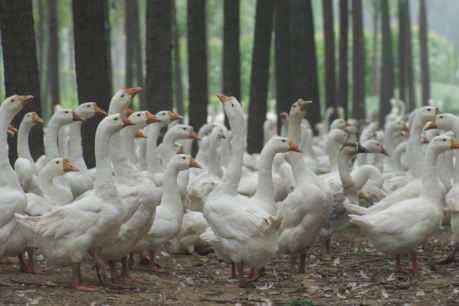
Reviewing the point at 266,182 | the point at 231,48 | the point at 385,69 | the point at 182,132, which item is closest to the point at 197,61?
the point at 231,48

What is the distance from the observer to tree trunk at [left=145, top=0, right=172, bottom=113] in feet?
47.5

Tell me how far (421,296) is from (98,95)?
7.86 meters

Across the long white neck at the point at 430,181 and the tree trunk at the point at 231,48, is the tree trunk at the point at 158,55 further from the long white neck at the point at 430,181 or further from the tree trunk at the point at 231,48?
the long white neck at the point at 430,181

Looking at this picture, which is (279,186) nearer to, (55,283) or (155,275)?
(155,275)

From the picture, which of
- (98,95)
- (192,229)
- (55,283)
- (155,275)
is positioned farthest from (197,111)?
(55,283)

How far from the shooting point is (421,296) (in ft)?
24.5

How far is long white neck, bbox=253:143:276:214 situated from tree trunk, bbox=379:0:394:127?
20.9m

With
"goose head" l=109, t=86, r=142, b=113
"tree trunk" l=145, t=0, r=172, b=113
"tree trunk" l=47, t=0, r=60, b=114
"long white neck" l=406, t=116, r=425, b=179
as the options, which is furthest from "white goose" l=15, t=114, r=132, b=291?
"tree trunk" l=47, t=0, r=60, b=114

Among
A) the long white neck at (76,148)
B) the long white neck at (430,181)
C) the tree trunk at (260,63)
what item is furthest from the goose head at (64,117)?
the tree trunk at (260,63)

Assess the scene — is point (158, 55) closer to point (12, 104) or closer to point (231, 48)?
point (231, 48)

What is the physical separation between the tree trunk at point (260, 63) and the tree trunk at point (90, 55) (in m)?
5.80

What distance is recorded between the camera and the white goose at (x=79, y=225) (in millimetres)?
7727

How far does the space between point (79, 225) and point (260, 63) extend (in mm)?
11412

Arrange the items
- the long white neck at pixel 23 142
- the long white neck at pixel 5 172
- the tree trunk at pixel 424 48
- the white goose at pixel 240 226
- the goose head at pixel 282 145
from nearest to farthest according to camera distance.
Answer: the white goose at pixel 240 226 → the long white neck at pixel 5 172 → the goose head at pixel 282 145 → the long white neck at pixel 23 142 → the tree trunk at pixel 424 48
